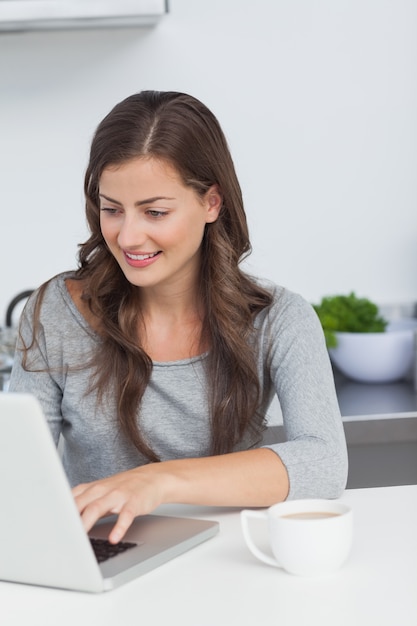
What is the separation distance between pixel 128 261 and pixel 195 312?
0.23 m

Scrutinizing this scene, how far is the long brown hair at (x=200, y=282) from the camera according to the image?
160 centimetres

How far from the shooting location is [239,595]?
3.42ft

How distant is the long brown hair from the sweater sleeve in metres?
0.05

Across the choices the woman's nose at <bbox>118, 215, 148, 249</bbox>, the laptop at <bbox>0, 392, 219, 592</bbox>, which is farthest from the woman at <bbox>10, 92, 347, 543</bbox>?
the laptop at <bbox>0, 392, 219, 592</bbox>

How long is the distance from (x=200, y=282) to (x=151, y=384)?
207mm

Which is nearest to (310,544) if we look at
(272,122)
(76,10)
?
(76,10)

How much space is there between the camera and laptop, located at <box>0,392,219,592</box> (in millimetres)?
992

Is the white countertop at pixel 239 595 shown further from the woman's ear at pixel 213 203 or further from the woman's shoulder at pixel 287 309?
the woman's ear at pixel 213 203

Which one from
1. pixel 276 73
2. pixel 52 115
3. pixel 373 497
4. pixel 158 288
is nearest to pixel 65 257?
pixel 52 115

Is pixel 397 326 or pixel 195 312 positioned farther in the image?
pixel 397 326

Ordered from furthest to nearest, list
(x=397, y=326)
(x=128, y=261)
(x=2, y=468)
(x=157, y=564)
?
(x=397, y=326), (x=128, y=261), (x=157, y=564), (x=2, y=468)

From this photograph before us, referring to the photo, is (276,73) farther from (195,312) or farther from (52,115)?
(195,312)

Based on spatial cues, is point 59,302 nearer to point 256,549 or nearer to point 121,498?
point 121,498

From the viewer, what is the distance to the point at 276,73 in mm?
2852
